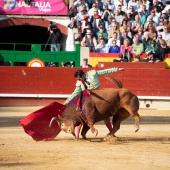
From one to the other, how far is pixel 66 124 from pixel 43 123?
57 centimetres

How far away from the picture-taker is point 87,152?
37.3 feet

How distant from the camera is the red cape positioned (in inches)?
508

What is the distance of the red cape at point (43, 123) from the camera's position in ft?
42.3

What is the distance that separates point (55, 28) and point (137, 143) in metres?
10.6

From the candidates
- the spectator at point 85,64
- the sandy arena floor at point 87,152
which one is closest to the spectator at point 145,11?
the spectator at point 85,64

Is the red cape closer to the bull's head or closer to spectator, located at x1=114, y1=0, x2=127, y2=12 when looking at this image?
the bull's head

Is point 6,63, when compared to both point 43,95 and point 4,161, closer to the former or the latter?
point 43,95

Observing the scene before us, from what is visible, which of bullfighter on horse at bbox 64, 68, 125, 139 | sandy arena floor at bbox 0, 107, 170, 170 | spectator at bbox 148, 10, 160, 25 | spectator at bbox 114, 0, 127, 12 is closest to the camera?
sandy arena floor at bbox 0, 107, 170, 170

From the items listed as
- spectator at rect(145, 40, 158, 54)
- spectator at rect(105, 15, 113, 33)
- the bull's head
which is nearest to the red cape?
the bull's head

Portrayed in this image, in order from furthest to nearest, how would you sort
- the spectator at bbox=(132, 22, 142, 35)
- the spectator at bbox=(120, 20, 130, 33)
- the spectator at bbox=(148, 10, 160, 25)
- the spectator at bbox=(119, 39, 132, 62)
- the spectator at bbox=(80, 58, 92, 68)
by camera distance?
the spectator at bbox=(148, 10, 160, 25) < the spectator at bbox=(132, 22, 142, 35) < the spectator at bbox=(120, 20, 130, 33) < the spectator at bbox=(119, 39, 132, 62) < the spectator at bbox=(80, 58, 92, 68)

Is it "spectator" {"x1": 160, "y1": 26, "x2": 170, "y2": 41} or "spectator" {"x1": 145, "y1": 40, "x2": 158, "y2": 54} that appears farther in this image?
"spectator" {"x1": 160, "y1": 26, "x2": 170, "y2": 41}

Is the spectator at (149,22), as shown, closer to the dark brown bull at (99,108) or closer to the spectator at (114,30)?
the spectator at (114,30)

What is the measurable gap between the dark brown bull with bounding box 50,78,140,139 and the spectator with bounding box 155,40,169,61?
8.73 metres

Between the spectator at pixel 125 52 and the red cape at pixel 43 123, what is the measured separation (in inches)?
335
